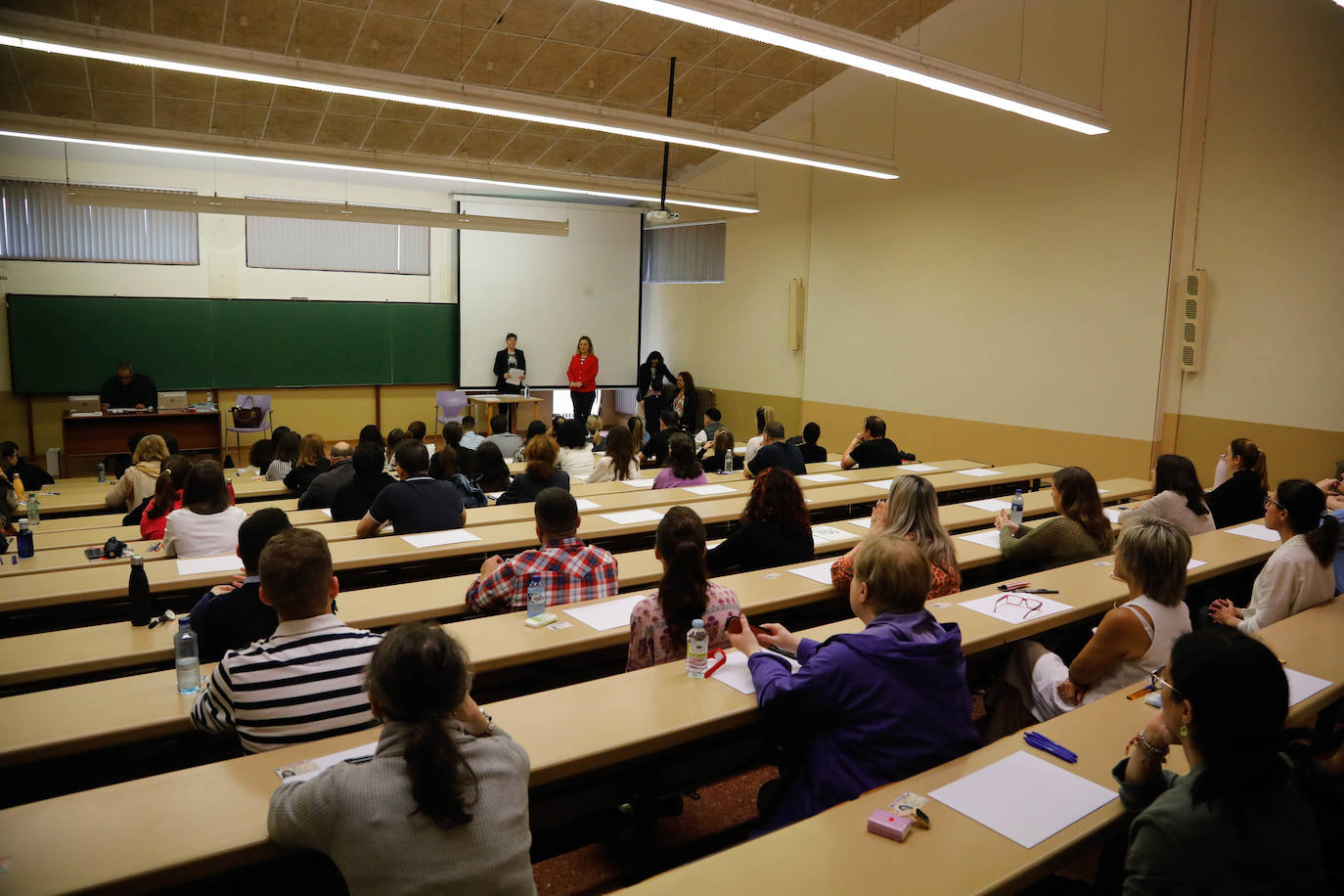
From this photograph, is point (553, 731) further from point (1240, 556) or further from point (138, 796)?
point (1240, 556)

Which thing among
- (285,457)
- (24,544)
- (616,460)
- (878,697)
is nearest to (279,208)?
(285,457)

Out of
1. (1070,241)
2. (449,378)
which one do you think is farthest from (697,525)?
(449,378)

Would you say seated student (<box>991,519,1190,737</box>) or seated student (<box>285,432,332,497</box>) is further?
seated student (<box>285,432,332,497</box>)

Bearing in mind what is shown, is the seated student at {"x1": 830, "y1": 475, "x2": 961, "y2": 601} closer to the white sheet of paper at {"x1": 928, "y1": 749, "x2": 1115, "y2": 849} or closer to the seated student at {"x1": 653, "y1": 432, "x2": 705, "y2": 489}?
the white sheet of paper at {"x1": 928, "y1": 749, "x2": 1115, "y2": 849}

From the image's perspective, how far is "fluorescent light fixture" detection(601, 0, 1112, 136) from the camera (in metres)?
4.32

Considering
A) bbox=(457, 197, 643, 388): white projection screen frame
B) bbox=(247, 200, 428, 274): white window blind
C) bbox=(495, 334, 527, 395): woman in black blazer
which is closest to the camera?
bbox=(247, 200, 428, 274): white window blind

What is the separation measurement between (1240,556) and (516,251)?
11.3 metres

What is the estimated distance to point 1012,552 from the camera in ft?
13.7

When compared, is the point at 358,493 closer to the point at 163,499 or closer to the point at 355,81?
the point at 163,499

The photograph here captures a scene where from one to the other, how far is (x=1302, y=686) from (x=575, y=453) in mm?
5300

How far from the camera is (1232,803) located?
57.2 inches

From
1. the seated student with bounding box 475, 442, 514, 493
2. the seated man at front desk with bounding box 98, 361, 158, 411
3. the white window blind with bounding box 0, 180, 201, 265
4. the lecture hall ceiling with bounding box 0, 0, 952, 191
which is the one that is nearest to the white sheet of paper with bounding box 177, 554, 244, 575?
the seated student with bounding box 475, 442, 514, 493

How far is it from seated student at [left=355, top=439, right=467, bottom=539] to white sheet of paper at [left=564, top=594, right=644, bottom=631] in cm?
157

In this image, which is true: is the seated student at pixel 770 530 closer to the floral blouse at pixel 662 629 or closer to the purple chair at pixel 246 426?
the floral blouse at pixel 662 629
